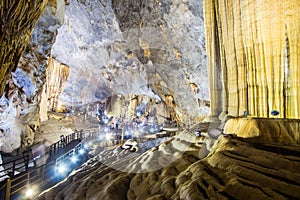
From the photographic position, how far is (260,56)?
17.9 feet

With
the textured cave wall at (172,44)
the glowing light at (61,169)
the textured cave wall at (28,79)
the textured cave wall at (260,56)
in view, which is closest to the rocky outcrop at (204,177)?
the textured cave wall at (260,56)

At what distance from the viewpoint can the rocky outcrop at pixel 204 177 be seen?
2.66 m

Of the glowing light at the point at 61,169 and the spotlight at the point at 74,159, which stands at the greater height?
the glowing light at the point at 61,169

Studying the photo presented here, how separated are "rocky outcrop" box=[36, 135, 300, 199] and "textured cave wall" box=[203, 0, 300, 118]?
1.88m

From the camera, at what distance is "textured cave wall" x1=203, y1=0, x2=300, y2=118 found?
16.5 ft

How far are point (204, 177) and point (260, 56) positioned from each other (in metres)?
3.89

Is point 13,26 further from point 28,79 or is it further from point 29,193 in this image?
point 28,79

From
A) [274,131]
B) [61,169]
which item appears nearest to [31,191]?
[61,169]

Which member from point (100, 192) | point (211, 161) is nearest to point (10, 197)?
point (100, 192)

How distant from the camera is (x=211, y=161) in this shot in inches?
145

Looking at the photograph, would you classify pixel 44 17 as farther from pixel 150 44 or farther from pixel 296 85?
pixel 296 85

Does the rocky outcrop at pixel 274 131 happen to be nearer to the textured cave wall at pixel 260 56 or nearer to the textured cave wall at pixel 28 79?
the textured cave wall at pixel 260 56

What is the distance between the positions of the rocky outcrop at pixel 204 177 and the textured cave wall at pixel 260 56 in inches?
73.8

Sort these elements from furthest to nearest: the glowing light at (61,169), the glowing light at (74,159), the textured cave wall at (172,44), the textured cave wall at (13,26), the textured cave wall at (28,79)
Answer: the textured cave wall at (172,44)
the glowing light at (74,159)
the textured cave wall at (28,79)
the glowing light at (61,169)
the textured cave wall at (13,26)
